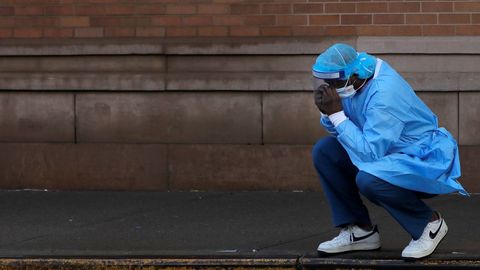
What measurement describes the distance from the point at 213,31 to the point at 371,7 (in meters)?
1.39

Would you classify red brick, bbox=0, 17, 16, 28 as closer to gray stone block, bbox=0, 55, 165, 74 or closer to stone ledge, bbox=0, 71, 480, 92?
gray stone block, bbox=0, 55, 165, 74

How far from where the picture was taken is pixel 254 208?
26.7ft

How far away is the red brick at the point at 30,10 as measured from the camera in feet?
30.0

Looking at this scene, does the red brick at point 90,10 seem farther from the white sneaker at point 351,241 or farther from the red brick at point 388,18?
the white sneaker at point 351,241

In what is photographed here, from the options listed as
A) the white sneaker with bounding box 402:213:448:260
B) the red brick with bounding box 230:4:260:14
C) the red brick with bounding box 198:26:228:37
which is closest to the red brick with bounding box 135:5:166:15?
the red brick with bounding box 198:26:228:37

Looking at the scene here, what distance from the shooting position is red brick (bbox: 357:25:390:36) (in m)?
8.69

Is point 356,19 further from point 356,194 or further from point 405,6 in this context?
point 356,194

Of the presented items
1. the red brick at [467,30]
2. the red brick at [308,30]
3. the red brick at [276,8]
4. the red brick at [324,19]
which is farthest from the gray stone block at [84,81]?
the red brick at [467,30]

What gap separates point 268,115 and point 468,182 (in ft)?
5.92

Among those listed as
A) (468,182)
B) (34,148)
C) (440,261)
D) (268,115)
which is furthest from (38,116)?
(440,261)

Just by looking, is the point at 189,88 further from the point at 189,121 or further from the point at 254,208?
the point at 254,208

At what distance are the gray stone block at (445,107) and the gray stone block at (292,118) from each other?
37.0 inches

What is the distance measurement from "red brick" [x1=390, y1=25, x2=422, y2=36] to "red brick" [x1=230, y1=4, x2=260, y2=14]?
1188 mm

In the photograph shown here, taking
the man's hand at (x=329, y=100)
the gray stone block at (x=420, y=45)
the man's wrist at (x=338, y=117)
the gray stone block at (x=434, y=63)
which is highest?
the gray stone block at (x=420, y=45)
